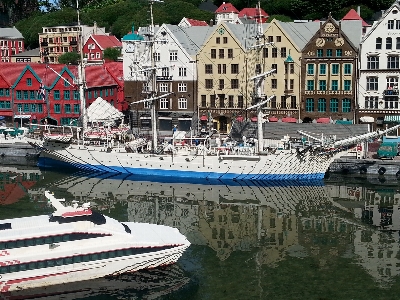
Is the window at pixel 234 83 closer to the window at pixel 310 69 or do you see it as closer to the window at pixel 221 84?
the window at pixel 221 84

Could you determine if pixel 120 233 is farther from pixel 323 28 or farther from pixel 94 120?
pixel 323 28

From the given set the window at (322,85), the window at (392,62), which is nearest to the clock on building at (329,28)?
the window at (322,85)

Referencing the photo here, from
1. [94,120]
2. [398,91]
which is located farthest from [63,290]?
[398,91]

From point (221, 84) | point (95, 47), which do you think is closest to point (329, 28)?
point (221, 84)

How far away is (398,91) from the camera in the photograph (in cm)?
7275

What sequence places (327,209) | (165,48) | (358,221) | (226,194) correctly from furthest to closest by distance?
(165,48), (226,194), (327,209), (358,221)

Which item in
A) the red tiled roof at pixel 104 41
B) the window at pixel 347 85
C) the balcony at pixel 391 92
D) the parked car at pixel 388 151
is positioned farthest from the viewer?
the red tiled roof at pixel 104 41

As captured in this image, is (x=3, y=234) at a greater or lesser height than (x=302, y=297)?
greater

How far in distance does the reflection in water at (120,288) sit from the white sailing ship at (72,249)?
1.06 ft

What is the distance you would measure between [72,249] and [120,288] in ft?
10.8

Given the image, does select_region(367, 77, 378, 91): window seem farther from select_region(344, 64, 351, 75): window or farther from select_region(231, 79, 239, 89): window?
select_region(231, 79, 239, 89): window

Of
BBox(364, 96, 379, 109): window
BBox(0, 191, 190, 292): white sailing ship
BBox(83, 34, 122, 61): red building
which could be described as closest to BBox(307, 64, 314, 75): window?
BBox(364, 96, 379, 109): window

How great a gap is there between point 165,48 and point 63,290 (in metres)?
51.6

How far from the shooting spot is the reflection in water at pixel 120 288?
34.3 meters
